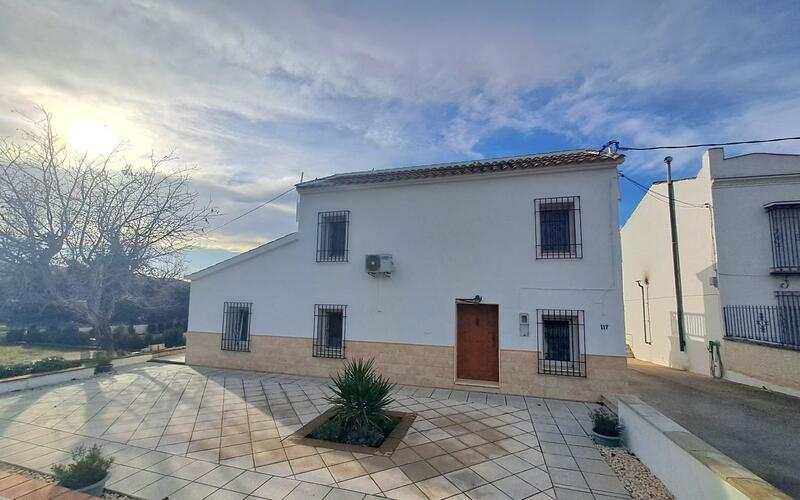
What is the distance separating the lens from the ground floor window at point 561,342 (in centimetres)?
802

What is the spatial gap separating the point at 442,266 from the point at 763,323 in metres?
9.24

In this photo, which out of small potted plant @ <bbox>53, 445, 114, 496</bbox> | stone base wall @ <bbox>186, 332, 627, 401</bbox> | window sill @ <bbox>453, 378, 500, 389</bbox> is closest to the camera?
small potted plant @ <bbox>53, 445, 114, 496</bbox>

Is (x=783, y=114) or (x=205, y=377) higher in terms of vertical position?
(x=783, y=114)

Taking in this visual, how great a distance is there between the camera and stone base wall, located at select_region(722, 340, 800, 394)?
796cm

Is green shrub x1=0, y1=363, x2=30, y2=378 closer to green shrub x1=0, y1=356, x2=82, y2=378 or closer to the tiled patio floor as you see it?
green shrub x1=0, y1=356, x2=82, y2=378

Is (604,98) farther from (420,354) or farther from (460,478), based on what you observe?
(460,478)

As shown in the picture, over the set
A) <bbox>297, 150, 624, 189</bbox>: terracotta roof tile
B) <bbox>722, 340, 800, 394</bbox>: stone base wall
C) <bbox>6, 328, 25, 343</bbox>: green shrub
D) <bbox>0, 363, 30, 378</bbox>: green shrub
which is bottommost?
<bbox>6, 328, 25, 343</bbox>: green shrub

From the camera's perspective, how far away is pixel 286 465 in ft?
15.1

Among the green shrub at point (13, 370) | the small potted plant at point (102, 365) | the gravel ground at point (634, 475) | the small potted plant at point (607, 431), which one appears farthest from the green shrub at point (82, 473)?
the small potted plant at point (102, 365)

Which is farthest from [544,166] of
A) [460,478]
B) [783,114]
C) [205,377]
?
[205,377]

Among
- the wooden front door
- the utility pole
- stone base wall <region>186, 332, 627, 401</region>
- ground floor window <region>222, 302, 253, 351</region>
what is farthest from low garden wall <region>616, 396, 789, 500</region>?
ground floor window <region>222, 302, 253, 351</region>

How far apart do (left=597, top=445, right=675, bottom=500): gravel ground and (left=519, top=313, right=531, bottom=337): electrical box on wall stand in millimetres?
3254

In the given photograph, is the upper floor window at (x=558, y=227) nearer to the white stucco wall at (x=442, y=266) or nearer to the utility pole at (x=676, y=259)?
the white stucco wall at (x=442, y=266)

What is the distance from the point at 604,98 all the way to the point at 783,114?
13.5 ft
